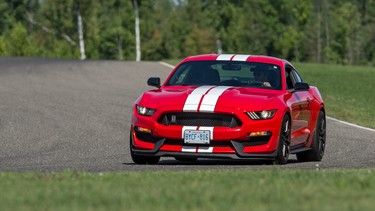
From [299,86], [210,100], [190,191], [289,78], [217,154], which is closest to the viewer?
[190,191]

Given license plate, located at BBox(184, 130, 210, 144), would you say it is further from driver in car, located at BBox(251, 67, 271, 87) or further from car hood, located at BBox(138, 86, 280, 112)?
driver in car, located at BBox(251, 67, 271, 87)

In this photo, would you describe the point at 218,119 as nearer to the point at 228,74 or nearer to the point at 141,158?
the point at 141,158

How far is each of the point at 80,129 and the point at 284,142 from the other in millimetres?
6771

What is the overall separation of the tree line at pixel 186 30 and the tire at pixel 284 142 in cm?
6858

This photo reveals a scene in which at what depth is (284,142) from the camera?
1350 centimetres

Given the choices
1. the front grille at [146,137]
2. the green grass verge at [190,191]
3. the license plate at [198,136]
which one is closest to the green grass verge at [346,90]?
the front grille at [146,137]

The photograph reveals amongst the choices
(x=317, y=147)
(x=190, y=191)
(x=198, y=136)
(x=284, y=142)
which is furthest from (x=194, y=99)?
(x=190, y=191)

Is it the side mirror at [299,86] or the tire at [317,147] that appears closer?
the side mirror at [299,86]

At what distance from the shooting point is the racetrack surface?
1395cm

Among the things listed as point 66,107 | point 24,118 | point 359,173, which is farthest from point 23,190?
point 66,107

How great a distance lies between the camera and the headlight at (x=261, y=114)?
1295cm

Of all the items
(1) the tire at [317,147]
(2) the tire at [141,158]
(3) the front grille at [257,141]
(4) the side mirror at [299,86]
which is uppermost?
(4) the side mirror at [299,86]

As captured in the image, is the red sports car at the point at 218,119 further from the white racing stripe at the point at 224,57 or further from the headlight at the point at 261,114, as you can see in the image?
the white racing stripe at the point at 224,57

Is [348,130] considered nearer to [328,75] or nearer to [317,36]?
[328,75]
